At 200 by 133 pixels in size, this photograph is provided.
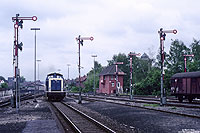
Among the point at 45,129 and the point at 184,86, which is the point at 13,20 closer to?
the point at 45,129

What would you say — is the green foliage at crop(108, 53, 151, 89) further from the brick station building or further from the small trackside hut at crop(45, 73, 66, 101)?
the small trackside hut at crop(45, 73, 66, 101)

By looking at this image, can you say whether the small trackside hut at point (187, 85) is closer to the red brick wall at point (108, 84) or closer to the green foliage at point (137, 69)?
the red brick wall at point (108, 84)

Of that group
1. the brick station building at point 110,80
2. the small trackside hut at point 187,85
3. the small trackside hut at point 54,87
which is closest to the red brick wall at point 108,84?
the brick station building at point 110,80

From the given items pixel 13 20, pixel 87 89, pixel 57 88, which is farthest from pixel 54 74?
pixel 87 89

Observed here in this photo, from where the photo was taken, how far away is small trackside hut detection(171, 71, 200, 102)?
2758cm

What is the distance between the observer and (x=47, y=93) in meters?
35.8

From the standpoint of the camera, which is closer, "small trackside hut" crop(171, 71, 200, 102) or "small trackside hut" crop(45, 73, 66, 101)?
"small trackside hut" crop(171, 71, 200, 102)

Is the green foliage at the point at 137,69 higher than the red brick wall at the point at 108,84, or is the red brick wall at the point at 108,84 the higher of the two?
the green foliage at the point at 137,69

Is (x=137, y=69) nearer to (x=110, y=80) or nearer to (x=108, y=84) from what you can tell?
(x=110, y=80)

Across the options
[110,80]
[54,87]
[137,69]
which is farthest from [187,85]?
[137,69]

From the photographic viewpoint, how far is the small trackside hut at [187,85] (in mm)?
27584

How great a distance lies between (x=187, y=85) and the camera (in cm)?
2897

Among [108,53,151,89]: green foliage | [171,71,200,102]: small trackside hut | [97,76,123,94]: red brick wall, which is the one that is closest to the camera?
[171,71,200,102]: small trackside hut

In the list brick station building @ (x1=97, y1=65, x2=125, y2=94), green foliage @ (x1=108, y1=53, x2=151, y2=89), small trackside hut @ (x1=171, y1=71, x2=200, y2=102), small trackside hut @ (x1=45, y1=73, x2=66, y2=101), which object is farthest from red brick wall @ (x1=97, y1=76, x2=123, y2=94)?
small trackside hut @ (x1=171, y1=71, x2=200, y2=102)
